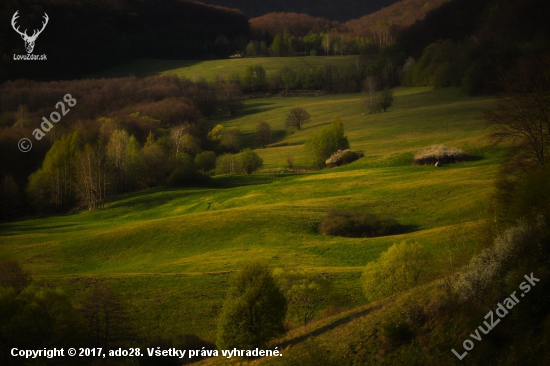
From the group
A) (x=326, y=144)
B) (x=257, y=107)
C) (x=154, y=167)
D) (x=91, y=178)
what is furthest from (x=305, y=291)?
(x=257, y=107)

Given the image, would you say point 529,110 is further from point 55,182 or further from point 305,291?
point 55,182

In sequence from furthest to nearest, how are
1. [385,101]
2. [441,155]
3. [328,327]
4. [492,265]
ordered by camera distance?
[385,101] → [441,155] → [328,327] → [492,265]

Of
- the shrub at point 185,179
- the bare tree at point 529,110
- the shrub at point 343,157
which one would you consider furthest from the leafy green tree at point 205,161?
the bare tree at point 529,110

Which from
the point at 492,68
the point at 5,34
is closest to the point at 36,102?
the point at 5,34

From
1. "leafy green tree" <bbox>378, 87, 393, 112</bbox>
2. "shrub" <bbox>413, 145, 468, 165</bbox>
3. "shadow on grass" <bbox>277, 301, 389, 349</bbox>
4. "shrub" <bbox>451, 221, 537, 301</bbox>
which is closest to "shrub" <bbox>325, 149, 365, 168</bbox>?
"shrub" <bbox>413, 145, 468, 165</bbox>

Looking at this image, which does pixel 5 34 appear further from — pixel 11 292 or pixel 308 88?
pixel 11 292
